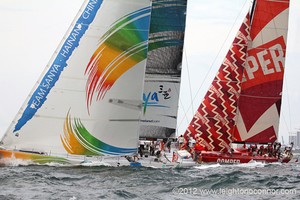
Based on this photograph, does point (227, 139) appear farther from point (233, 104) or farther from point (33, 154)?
point (33, 154)

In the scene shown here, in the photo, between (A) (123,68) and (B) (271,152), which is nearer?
(A) (123,68)

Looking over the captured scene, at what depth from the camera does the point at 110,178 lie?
24.3 metres

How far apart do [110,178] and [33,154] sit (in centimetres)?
361

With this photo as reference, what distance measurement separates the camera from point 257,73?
3909 centimetres

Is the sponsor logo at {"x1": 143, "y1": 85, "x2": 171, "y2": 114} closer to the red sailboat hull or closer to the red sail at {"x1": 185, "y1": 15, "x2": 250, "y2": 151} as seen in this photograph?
the red sailboat hull

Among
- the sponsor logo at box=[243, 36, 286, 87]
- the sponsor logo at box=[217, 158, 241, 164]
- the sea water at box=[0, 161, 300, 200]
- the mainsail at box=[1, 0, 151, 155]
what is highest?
the sponsor logo at box=[243, 36, 286, 87]

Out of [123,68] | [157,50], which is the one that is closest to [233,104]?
[157,50]

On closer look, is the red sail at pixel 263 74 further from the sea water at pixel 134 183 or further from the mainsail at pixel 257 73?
the sea water at pixel 134 183

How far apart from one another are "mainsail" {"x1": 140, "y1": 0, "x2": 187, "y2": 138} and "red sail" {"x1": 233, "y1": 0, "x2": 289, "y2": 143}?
7.93 meters

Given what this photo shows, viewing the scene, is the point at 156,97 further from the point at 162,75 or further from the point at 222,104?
the point at 222,104

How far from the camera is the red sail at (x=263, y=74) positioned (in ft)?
128

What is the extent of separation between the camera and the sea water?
2077cm

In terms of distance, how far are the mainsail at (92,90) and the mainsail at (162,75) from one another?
3977 millimetres

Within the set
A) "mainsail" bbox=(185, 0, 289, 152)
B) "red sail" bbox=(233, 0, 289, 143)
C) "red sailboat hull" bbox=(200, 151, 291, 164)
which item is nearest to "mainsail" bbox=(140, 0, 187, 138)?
"red sailboat hull" bbox=(200, 151, 291, 164)
